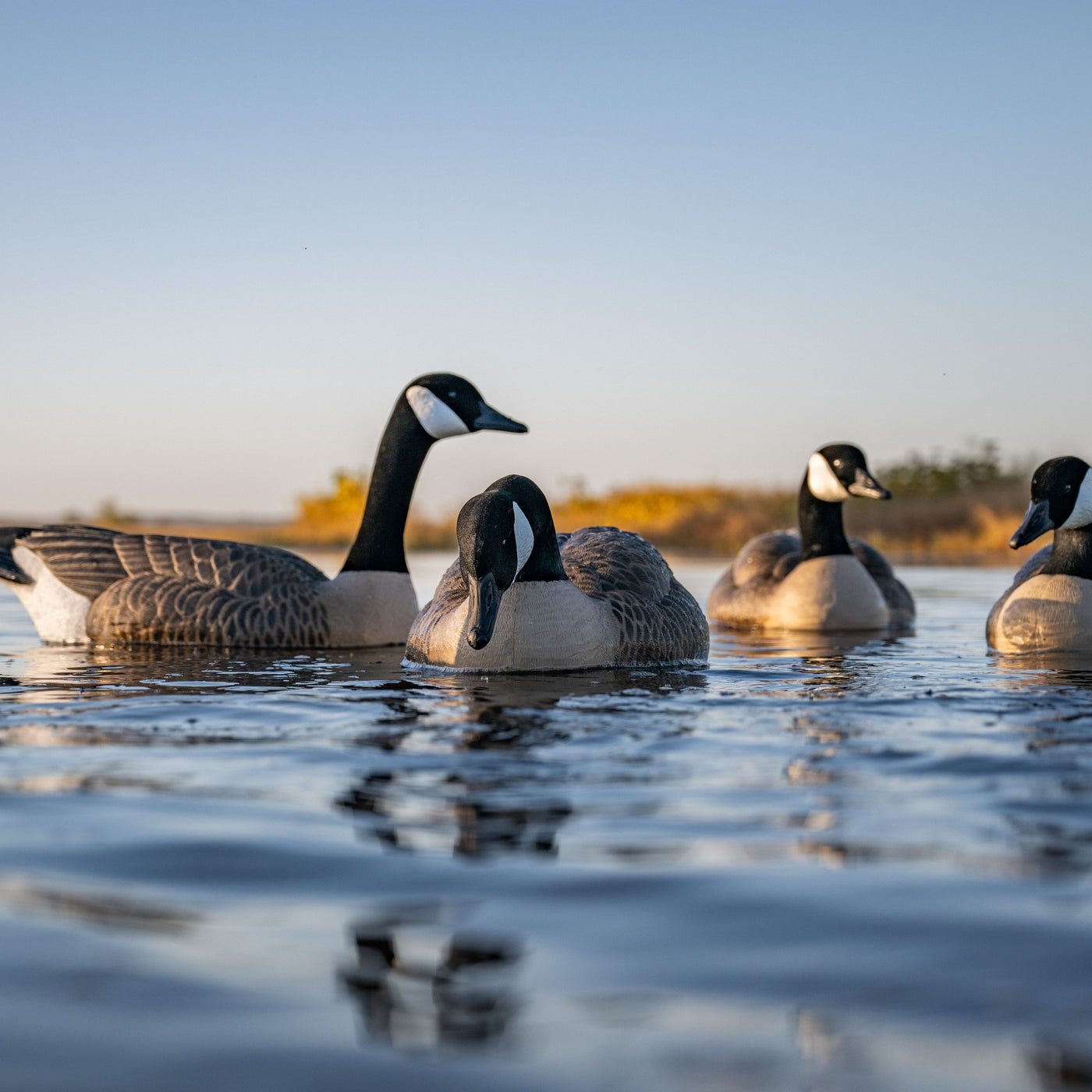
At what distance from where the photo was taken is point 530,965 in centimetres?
272

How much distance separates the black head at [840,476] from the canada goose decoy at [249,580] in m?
4.17

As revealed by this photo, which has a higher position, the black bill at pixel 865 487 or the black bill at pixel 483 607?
the black bill at pixel 865 487

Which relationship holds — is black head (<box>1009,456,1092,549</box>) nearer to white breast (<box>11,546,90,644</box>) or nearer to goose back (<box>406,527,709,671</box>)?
goose back (<box>406,527,709,671</box>)

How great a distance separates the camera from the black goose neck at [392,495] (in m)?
10.4

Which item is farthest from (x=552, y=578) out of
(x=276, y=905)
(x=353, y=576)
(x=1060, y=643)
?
(x=276, y=905)

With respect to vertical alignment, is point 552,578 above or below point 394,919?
above

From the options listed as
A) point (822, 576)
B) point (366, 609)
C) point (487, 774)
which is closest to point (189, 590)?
point (366, 609)

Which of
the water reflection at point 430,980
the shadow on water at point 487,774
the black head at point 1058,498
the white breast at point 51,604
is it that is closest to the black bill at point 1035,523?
the black head at point 1058,498

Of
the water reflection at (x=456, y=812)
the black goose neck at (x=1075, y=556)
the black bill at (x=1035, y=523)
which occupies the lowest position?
the water reflection at (x=456, y=812)

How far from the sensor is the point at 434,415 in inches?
404

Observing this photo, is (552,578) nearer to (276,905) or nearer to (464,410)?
(464,410)

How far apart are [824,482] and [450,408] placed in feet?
14.4

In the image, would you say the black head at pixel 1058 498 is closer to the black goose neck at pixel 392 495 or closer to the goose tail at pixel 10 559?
the black goose neck at pixel 392 495

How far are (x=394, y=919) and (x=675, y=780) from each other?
1.75m
